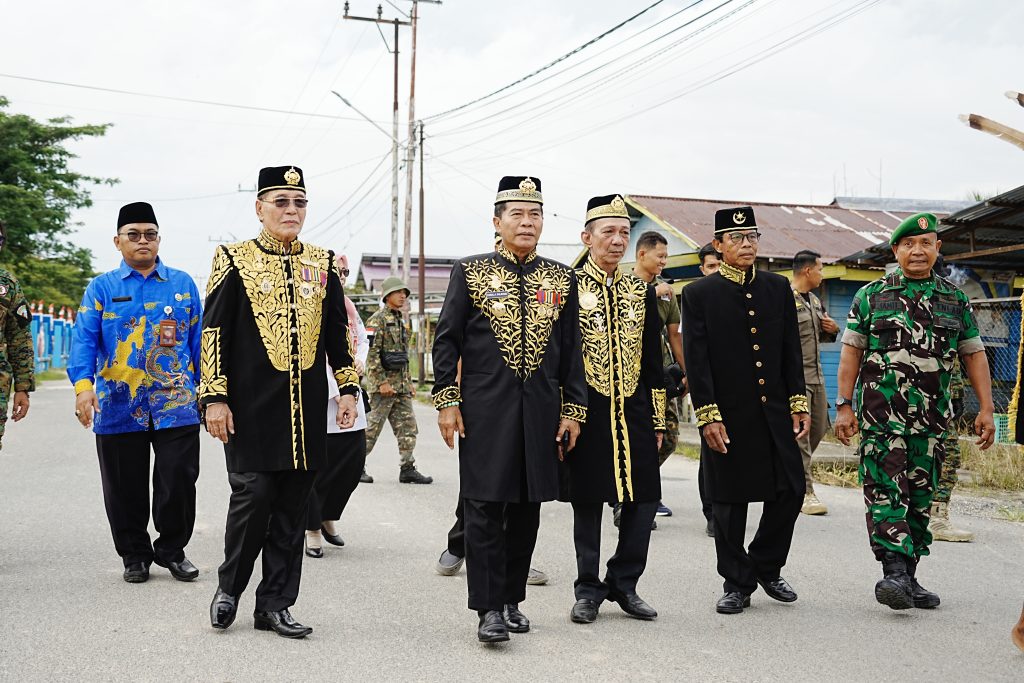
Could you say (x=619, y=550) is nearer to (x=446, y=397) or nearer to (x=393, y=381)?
(x=446, y=397)

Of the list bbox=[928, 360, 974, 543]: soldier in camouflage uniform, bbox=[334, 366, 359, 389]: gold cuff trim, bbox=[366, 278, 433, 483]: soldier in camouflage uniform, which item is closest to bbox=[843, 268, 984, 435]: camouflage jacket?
bbox=[928, 360, 974, 543]: soldier in camouflage uniform

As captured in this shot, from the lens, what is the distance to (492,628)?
488 cm

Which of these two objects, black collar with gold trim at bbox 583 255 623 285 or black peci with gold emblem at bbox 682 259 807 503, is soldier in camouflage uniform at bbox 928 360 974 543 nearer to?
black peci with gold emblem at bbox 682 259 807 503

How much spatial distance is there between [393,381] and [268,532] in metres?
5.44

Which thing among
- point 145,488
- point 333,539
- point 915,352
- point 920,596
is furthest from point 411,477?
point 915,352

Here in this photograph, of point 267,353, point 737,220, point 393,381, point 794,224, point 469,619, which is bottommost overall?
point 469,619

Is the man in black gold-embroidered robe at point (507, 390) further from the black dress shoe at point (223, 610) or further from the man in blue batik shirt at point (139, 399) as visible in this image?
the man in blue batik shirt at point (139, 399)

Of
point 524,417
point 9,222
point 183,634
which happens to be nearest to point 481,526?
point 524,417

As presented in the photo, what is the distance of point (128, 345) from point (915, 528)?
447cm

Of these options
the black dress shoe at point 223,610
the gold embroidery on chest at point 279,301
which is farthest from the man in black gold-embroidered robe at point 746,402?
the black dress shoe at point 223,610

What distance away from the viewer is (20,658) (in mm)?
4629

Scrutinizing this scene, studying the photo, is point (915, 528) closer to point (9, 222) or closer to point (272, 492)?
point (272, 492)

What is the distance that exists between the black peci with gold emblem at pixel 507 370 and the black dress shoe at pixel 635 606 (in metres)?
0.76

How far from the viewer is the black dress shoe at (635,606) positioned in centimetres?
546
